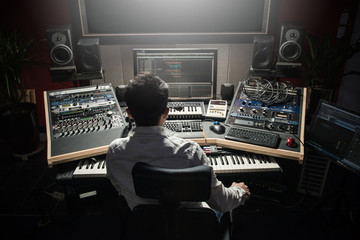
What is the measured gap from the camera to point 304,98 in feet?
6.57

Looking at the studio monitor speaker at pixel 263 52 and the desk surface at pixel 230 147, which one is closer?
the desk surface at pixel 230 147

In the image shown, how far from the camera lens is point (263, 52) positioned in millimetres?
2236

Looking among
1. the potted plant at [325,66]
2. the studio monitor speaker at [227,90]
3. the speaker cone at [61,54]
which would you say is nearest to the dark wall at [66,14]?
the potted plant at [325,66]

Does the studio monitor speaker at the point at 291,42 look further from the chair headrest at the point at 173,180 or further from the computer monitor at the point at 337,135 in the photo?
the chair headrest at the point at 173,180

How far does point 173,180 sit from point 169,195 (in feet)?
0.19

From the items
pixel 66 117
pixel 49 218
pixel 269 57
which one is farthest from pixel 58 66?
pixel 269 57

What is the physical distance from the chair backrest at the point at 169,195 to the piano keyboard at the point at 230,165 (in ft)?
2.29

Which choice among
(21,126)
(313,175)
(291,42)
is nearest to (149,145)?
(291,42)

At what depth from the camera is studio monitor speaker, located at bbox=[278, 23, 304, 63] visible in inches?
85.4

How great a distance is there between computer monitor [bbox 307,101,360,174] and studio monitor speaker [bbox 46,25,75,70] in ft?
6.53

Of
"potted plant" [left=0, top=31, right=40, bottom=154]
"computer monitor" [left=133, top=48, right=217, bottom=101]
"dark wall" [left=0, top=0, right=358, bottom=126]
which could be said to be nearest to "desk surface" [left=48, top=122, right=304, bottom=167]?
"computer monitor" [left=133, top=48, right=217, bottom=101]

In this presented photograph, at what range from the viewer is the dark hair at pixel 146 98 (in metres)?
1.14

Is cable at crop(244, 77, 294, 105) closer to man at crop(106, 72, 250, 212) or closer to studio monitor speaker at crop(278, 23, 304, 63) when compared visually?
studio monitor speaker at crop(278, 23, 304, 63)

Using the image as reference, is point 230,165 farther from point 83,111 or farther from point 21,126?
point 21,126
